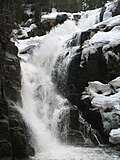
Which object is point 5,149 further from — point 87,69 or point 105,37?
point 105,37

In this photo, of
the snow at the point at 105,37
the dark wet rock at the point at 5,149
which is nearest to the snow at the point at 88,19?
the snow at the point at 105,37

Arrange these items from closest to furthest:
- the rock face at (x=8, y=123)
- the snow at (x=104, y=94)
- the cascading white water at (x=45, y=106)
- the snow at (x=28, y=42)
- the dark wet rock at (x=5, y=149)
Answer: the dark wet rock at (x=5, y=149)
the rock face at (x=8, y=123)
the cascading white water at (x=45, y=106)
the snow at (x=104, y=94)
the snow at (x=28, y=42)

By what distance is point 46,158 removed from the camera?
11383 mm

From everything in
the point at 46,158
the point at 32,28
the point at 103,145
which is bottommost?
the point at 103,145

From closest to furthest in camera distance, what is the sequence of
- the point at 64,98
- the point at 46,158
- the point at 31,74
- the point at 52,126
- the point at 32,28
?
the point at 46,158 < the point at 52,126 < the point at 64,98 < the point at 31,74 < the point at 32,28

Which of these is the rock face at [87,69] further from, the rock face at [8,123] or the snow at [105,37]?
the rock face at [8,123]

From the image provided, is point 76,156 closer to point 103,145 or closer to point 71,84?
point 103,145

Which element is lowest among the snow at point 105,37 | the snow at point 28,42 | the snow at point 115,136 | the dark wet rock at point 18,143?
the snow at point 115,136

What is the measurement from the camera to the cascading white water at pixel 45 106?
12.2 meters

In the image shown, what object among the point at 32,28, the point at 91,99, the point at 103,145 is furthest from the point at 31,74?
the point at 32,28

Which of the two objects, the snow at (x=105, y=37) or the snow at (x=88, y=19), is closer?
the snow at (x=105, y=37)

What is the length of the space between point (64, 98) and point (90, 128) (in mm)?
2587

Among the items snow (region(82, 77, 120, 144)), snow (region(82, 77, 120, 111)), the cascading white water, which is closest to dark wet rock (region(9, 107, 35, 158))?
the cascading white water

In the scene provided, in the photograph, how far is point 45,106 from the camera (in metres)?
16.7
